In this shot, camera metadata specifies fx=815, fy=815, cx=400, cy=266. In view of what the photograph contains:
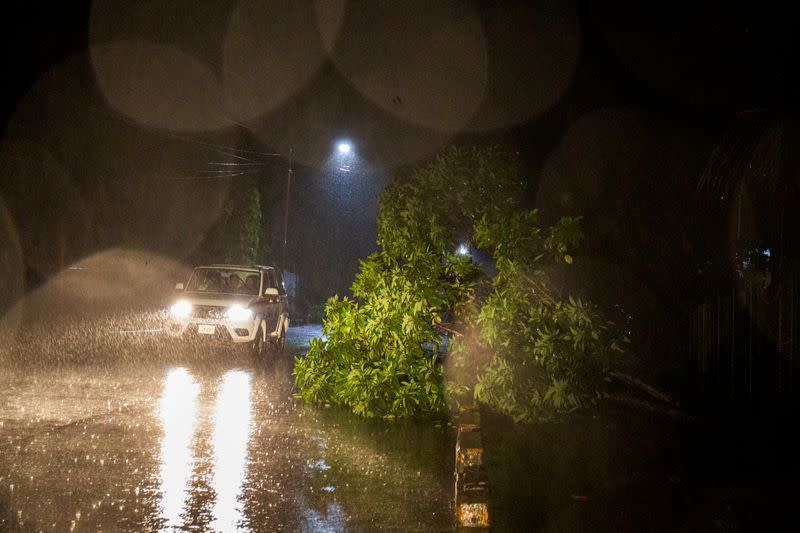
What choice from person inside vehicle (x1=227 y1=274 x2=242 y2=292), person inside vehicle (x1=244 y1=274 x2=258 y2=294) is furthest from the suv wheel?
person inside vehicle (x1=227 y1=274 x2=242 y2=292)

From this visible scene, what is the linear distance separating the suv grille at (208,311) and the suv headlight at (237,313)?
119mm

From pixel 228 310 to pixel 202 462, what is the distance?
8978mm

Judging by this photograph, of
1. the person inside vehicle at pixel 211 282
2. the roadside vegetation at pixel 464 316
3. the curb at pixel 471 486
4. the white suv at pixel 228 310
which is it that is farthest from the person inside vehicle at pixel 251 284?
the curb at pixel 471 486

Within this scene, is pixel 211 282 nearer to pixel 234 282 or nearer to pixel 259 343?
pixel 234 282

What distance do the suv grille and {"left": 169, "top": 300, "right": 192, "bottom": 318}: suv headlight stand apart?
0.11m

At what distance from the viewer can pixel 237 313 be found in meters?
16.2

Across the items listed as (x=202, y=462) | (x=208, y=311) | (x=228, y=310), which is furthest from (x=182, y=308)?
(x=202, y=462)

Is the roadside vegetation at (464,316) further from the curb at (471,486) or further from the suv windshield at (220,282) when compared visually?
the suv windshield at (220,282)

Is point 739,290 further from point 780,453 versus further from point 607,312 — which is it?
point 780,453

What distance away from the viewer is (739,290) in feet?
34.9

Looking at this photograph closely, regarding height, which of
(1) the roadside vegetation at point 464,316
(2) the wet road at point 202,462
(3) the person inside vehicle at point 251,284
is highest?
(3) the person inside vehicle at point 251,284

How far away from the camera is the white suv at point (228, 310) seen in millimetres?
16141

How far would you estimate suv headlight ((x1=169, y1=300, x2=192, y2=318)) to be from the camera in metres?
16.1

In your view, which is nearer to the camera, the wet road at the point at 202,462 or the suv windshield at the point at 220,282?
the wet road at the point at 202,462
